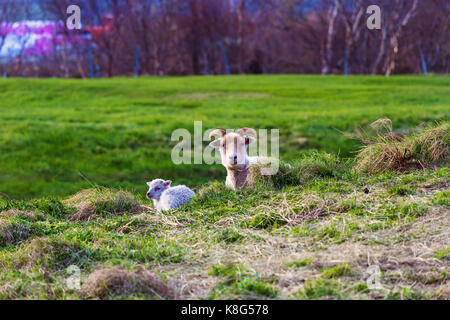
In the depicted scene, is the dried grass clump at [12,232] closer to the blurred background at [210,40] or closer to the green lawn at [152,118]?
the green lawn at [152,118]

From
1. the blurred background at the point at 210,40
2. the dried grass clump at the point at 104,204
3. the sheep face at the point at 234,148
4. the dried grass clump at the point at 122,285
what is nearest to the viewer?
the dried grass clump at the point at 122,285

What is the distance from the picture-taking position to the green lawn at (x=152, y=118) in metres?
17.9

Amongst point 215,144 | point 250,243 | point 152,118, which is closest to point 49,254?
point 250,243

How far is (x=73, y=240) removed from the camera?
6.36 meters

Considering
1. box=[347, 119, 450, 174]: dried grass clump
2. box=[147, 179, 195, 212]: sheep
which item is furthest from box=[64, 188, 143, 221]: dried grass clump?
box=[347, 119, 450, 174]: dried grass clump

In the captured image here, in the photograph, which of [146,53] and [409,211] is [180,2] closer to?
[146,53]

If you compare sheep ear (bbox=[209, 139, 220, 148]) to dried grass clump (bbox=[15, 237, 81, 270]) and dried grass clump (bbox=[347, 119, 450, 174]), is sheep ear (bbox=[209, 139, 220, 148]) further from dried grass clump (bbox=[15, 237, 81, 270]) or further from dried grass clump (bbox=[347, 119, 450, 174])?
dried grass clump (bbox=[15, 237, 81, 270])

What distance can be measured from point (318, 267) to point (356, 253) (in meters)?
0.42

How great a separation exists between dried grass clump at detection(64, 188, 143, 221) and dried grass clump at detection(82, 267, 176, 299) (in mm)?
2732

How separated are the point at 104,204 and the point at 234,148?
2398mm

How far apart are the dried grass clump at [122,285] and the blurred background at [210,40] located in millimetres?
46024

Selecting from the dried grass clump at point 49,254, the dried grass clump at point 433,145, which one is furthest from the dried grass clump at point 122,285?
the dried grass clump at point 433,145

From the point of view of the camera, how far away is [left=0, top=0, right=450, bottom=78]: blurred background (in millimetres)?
52062
